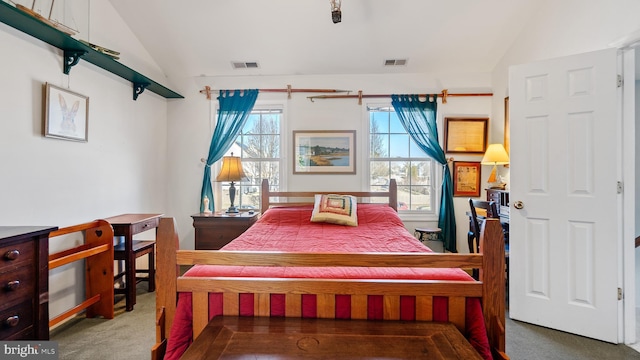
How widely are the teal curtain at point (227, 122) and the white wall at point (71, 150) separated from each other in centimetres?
63

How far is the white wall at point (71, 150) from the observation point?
1.82 metres

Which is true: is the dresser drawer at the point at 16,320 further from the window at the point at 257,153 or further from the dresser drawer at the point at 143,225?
the window at the point at 257,153

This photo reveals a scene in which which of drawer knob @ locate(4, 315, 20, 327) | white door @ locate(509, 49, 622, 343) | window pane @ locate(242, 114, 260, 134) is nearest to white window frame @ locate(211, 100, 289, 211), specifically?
window pane @ locate(242, 114, 260, 134)

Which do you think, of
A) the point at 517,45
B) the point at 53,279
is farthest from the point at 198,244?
the point at 517,45

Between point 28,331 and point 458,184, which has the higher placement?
point 458,184

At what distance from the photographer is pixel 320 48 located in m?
3.17

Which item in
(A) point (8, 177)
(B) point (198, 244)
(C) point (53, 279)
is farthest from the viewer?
(B) point (198, 244)

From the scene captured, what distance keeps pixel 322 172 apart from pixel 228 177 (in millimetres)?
1129

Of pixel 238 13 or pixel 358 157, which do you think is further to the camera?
pixel 358 157

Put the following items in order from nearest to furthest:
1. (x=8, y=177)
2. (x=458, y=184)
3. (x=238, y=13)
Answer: (x=8, y=177) < (x=238, y=13) < (x=458, y=184)

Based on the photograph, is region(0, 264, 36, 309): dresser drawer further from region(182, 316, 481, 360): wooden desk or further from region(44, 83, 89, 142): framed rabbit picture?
region(182, 316, 481, 360): wooden desk

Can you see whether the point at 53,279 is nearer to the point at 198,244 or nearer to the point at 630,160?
the point at 198,244

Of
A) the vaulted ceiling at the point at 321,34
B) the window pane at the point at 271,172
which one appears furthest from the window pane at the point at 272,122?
the vaulted ceiling at the point at 321,34

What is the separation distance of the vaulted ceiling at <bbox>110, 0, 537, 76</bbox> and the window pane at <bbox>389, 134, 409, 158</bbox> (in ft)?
2.69
